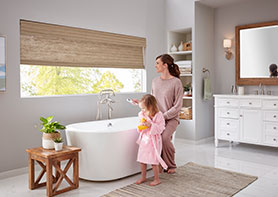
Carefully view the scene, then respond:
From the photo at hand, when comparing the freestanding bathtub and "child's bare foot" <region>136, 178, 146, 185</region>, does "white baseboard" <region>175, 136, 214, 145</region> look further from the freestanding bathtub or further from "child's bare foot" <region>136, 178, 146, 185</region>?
"child's bare foot" <region>136, 178, 146, 185</region>

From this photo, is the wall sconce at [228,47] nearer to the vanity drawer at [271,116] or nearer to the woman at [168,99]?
the vanity drawer at [271,116]

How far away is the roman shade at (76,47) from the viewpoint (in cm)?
379

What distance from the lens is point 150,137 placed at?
3244 millimetres

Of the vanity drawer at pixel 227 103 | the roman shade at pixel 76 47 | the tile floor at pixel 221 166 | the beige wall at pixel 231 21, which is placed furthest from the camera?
the beige wall at pixel 231 21

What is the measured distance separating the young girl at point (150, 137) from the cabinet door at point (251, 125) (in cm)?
197

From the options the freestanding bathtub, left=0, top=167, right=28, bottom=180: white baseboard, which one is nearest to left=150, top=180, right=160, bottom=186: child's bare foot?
the freestanding bathtub

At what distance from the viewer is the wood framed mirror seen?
4.91 m

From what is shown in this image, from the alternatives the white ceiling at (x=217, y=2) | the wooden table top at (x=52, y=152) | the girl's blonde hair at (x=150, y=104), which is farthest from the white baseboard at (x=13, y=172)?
the white ceiling at (x=217, y=2)

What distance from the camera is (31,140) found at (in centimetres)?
382

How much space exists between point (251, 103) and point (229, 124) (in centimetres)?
51

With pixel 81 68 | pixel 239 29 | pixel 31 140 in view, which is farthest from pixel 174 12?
pixel 31 140

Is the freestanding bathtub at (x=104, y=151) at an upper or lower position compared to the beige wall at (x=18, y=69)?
lower

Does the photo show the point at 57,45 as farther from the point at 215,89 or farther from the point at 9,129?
the point at 215,89

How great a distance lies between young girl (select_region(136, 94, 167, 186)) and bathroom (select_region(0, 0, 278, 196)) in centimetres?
39
